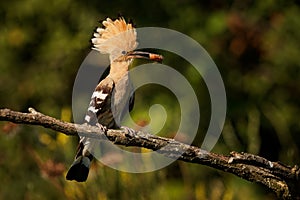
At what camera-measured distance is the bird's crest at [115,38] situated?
3.42 metres

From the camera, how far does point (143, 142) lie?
277cm

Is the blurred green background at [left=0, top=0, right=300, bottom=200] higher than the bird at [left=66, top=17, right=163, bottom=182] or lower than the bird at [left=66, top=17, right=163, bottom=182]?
higher

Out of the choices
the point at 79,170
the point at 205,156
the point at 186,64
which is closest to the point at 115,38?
the point at 79,170

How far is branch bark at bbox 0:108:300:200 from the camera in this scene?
2.69 m

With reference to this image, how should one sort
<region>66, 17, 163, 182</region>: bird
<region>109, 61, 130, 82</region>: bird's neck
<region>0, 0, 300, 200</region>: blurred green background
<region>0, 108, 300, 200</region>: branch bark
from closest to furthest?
1. <region>0, 108, 300, 200</region>: branch bark
2. <region>66, 17, 163, 182</region>: bird
3. <region>109, 61, 130, 82</region>: bird's neck
4. <region>0, 0, 300, 200</region>: blurred green background

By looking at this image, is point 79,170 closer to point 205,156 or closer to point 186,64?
point 205,156

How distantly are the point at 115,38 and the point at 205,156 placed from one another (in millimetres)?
868

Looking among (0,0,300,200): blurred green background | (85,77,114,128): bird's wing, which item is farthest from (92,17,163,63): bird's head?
(0,0,300,200): blurred green background

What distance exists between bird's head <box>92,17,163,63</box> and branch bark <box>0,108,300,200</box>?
26.6 inches

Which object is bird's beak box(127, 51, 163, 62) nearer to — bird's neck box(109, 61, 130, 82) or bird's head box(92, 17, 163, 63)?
bird's head box(92, 17, 163, 63)

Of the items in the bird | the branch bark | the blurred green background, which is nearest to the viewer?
the branch bark

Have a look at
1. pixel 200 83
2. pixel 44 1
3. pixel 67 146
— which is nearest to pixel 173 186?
pixel 67 146

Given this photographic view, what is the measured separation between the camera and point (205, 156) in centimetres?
276

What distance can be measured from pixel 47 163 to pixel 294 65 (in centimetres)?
284
